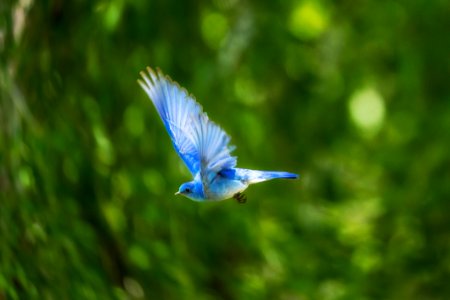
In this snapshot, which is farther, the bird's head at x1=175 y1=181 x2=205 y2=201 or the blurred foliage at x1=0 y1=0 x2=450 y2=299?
the blurred foliage at x1=0 y1=0 x2=450 y2=299

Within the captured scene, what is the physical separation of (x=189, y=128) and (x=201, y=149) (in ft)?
0.65

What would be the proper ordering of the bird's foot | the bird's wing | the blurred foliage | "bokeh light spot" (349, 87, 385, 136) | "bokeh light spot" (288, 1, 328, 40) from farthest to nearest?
"bokeh light spot" (288, 1, 328, 40) < "bokeh light spot" (349, 87, 385, 136) < the blurred foliage < the bird's foot < the bird's wing

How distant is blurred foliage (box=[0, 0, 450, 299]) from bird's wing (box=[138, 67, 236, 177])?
64 centimetres

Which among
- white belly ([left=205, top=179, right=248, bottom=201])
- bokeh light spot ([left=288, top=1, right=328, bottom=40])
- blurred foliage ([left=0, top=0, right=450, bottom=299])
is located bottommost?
white belly ([left=205, top=179, right=248, bottom=201])

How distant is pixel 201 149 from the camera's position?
4.24 feet

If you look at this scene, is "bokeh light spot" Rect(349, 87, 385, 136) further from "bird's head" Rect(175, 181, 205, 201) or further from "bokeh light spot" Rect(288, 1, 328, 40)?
"bird's head" Rect(175, 181, 205, 201)

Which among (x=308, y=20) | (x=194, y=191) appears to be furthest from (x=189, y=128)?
(x=308, y=20)

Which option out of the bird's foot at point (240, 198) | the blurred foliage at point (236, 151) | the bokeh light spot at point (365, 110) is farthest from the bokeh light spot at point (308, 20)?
the bird's foot at point (240, 198)

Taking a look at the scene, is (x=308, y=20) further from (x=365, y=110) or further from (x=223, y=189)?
(x=223, y=189)

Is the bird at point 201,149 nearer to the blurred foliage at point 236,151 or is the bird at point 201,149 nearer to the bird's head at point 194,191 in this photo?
the bird's head at point 194,191

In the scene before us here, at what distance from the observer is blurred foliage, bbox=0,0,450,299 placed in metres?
2.51

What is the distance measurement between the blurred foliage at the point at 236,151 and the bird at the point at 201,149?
2.13 feet

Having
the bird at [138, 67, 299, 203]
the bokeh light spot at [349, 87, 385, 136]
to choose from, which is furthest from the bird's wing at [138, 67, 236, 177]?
the bokeh light spot at [349, 87, 385, 136]

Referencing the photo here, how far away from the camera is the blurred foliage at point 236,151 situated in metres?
2.51
